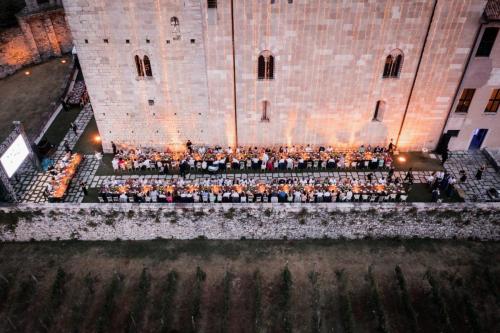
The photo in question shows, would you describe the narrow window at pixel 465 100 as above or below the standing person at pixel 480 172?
above

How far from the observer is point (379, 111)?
2991cm

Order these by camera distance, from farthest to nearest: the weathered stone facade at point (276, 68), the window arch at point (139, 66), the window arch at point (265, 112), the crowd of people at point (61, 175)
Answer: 1. the window arch at point (265, 112)
2. the crowd of people at point (61, 175)
3. the window arch at point (139, 66)
4. the weathered stone facade at point (276, 68)

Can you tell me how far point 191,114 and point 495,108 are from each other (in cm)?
2153

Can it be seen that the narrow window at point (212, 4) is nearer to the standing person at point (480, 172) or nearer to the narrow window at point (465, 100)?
the narrow window at point (465, 100)

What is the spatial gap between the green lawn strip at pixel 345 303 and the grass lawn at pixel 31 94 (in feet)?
84.1

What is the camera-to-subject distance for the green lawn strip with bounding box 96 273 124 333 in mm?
23344

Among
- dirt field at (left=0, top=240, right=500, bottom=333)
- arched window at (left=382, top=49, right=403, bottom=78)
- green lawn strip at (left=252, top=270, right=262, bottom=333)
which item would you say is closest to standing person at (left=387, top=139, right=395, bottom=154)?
arched window at (left=382, top=49, right=403, bottom=78)

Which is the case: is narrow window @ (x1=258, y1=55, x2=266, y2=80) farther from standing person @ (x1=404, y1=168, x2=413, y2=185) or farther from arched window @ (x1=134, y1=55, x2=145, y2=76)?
standing person @ (x1=404, y1=168, x2=413, y2=185)

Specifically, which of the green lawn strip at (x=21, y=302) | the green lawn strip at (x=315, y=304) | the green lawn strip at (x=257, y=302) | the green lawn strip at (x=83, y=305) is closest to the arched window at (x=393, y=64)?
the green lawn strip at (x=315, y=304)

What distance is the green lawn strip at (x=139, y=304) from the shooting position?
76.7 ft

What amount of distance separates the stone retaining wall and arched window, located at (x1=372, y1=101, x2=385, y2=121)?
7137 mm

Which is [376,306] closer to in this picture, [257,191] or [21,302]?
[257,191]

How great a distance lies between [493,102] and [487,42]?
4.59m

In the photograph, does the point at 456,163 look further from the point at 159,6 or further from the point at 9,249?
the point at 9,249
